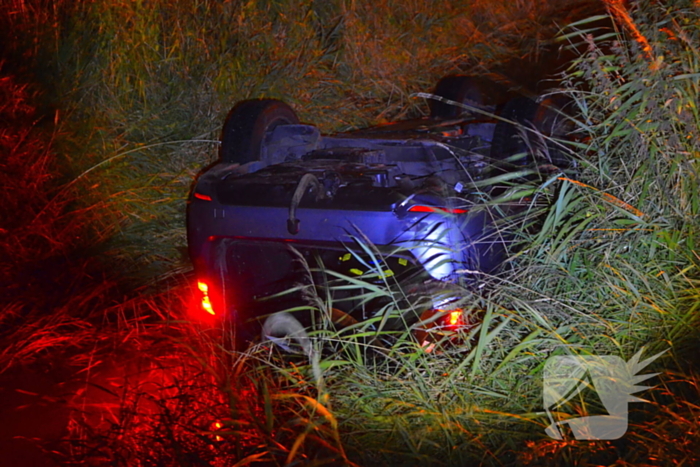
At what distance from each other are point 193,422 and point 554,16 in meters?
11.0

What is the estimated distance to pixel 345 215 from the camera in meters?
2.69

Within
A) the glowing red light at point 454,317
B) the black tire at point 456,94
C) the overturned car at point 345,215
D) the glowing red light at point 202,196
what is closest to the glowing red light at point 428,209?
the overturned car at point 345,215

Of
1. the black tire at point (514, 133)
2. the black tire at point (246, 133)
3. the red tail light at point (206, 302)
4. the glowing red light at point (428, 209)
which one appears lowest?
the red tail light at point (206, 302)

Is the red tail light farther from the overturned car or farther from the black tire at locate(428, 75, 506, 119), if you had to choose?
the black tire at locate(428, 75, 506, 119)

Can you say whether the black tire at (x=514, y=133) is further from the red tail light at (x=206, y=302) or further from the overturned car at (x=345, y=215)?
the red tail light at (x=206, y=302)

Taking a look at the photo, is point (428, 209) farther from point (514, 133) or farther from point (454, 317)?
point (514, 133)

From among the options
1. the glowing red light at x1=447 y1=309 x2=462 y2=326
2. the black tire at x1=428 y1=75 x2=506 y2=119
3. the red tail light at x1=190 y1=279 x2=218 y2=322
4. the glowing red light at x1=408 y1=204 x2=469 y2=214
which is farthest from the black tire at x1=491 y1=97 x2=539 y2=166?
the red tail light at x1=190 y1=279 x2=218 y2=322

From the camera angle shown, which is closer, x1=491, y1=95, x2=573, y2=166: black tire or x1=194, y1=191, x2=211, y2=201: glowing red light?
x1=194, y1=191, x2=211, y2=201: glowing red light

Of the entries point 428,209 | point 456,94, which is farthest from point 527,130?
point 456,94

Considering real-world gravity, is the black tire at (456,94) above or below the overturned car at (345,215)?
above

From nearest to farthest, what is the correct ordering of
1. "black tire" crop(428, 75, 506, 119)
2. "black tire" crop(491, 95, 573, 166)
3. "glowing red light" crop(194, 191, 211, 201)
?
"glowing red light" crop(194, 191, 211, 201)
"black tire" crop(491, 95, 573, 166)
"black tire" crop(428, 75, 506, 119)

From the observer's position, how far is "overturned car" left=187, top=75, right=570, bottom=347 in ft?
8.64

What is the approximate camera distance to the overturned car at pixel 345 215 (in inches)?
104

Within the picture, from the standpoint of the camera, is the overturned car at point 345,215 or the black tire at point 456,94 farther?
the black tire at point 456,94
